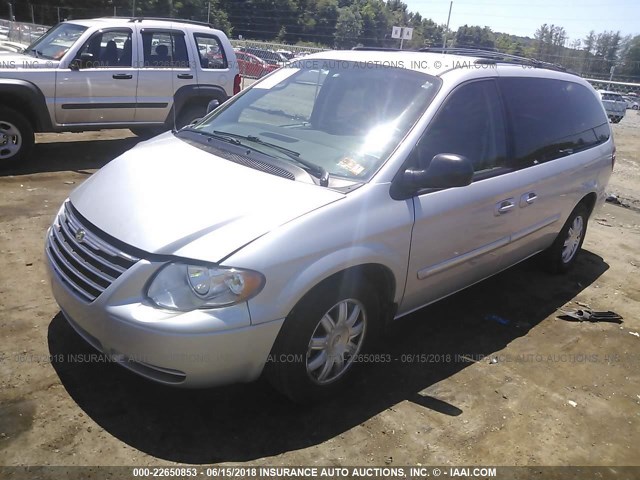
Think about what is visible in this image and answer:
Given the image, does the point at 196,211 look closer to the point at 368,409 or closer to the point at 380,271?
the point at 380,271

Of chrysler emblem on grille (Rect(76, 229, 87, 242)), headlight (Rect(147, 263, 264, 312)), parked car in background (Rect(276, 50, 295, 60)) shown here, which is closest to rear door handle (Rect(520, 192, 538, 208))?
headlight (Rect(147, 263, 264, 312))

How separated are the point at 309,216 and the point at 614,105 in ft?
76.2

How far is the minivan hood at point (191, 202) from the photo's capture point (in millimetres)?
2625

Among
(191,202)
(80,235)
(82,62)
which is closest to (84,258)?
(80,235)

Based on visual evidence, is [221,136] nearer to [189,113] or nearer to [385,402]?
[385,402]

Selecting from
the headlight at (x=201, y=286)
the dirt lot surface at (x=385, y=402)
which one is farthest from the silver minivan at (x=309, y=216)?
the dirt lot surface at (x=385, y=402)

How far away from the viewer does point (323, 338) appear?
296 centimetres

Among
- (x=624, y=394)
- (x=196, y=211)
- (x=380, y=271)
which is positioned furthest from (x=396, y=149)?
(x=624, y=394)

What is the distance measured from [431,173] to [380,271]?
23.9 inches

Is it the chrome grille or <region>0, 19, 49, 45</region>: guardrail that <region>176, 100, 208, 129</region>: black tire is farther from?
<region>0, 19, 49, 45</region>: guardrail

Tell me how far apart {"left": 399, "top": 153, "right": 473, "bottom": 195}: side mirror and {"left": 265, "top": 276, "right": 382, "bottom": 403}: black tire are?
62 cm

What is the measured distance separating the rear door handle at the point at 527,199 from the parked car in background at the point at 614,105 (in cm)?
2019

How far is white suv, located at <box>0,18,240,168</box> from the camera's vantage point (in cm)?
710

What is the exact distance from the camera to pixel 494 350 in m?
3.96
